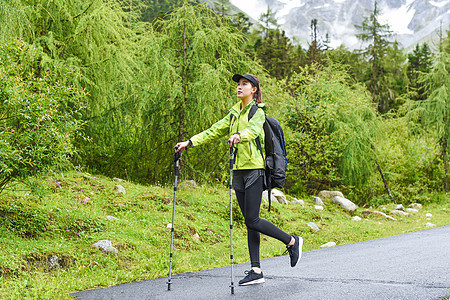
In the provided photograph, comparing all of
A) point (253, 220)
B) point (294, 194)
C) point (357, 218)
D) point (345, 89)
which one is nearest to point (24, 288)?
point (253, 220)

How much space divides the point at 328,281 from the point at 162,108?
716 centimetres

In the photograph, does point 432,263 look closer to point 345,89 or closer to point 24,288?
point 24,288

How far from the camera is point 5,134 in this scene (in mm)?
5680

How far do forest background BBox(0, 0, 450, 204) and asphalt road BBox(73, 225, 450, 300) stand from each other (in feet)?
8.31

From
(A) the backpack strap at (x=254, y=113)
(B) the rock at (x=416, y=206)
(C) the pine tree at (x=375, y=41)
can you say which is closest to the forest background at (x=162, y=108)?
(B) the rock at (x=416, y=206)

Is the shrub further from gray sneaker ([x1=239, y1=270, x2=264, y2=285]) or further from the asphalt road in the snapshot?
gray sneaker ([x1=239, y1=270, x2=264, y2=285])

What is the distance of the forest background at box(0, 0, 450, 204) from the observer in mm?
6156

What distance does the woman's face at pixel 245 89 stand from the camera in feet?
16.1

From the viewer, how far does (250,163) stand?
464cm

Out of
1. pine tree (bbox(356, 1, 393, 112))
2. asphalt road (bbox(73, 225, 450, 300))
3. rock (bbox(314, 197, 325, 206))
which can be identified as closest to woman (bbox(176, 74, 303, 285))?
asphalt road (bbox(73, 225, 450, 300))

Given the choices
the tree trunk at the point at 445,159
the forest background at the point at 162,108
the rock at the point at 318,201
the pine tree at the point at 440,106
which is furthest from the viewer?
the pine tree at the point at 440,106

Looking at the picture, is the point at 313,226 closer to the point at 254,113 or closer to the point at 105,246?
the point at 105,246

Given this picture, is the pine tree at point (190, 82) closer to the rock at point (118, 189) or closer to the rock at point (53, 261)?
the rock at point (118, 189)

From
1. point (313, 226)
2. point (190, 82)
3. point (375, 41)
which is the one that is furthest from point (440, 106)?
point (375, 41)
